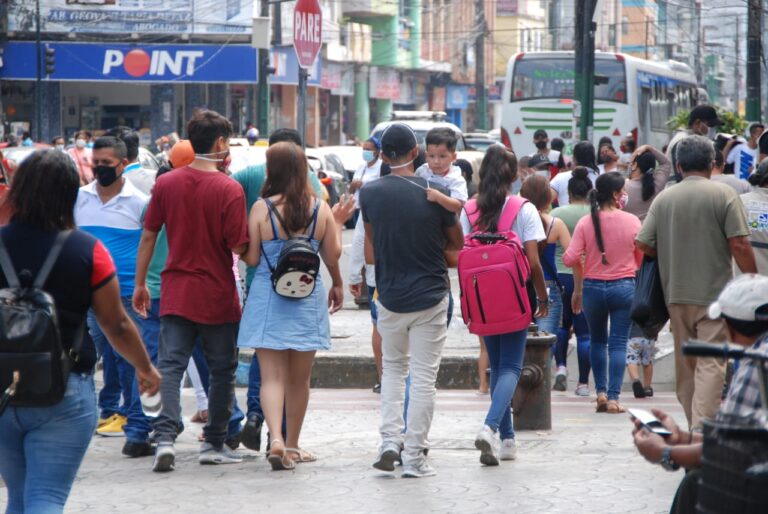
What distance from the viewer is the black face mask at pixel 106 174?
325 inches

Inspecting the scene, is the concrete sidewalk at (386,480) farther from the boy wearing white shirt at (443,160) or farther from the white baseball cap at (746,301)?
the white baseball cap at (746,301)

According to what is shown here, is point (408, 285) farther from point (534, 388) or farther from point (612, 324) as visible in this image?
point (612, 324)

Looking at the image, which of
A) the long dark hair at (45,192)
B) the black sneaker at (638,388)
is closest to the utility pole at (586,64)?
the black sneaker at (638,388)

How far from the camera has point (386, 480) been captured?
7.41 metres

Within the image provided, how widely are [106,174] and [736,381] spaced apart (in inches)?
209

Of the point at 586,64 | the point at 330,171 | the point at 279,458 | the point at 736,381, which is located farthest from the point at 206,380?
the point at 330,171

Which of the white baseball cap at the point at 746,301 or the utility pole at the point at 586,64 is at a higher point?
the utility pole at the point at 586,64

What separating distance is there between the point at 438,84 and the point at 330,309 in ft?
214

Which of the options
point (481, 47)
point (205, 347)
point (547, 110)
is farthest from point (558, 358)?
point (481, 47)

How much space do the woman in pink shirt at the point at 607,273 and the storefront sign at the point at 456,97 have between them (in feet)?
212

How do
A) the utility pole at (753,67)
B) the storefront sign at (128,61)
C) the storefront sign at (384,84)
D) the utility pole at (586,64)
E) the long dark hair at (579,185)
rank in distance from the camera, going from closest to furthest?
the long dark hair at (579,185), the utility pole at (586,64), the utility pole at (753,67), the storefront sign at (128,61), the storefront sign at (384,84)

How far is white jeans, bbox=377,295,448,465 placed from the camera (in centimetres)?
748

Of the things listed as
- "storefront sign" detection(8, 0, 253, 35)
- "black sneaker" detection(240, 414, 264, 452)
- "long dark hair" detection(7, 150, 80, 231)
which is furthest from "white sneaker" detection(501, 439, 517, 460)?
"storefront sign" detection(8, 0, 253, 35)

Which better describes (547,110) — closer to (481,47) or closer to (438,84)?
(481,47)
